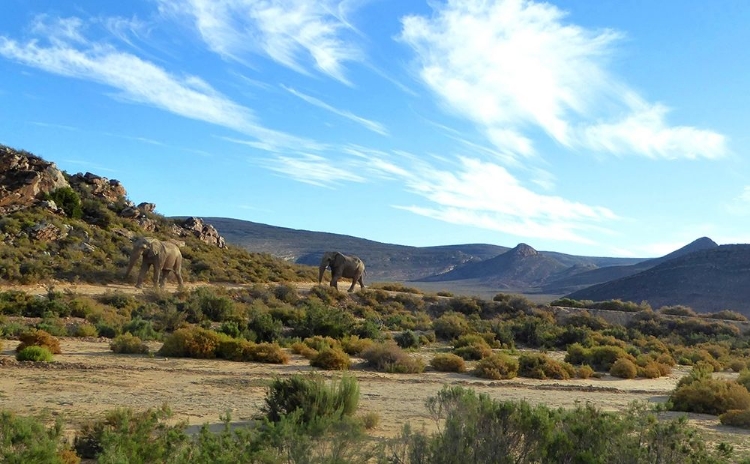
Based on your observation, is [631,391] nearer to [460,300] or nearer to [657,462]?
[657,462]

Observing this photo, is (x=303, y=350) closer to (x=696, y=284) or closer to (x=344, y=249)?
(x=696, y=284)

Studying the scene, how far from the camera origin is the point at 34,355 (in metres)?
13.3

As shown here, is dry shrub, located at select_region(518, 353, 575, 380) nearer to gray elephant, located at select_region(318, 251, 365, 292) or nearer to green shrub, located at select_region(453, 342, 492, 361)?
green shrub, located at select_region(453, 342, 492, 361)

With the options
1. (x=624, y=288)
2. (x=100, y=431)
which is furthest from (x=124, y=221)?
(x=624, y=288)

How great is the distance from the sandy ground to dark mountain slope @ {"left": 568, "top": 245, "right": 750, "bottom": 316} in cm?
6162

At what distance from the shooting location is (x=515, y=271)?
133375 millimetres

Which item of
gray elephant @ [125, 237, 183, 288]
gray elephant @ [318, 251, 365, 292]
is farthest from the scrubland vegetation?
gray elephant @ [318, 251, 365, 292]

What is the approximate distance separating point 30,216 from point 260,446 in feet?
112

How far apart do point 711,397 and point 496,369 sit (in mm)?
4673

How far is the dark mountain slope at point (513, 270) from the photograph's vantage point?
128 m

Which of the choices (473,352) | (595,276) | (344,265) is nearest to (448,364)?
(473,352)

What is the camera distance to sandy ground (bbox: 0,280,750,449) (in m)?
9.42

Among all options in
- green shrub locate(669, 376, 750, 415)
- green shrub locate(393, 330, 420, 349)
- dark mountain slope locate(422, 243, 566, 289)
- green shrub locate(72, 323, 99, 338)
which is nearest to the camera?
green shrub locate(669, 376, 750, 415)

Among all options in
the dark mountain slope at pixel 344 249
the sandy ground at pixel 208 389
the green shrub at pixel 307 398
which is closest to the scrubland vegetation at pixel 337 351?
the green shrub at pixel 307 398
